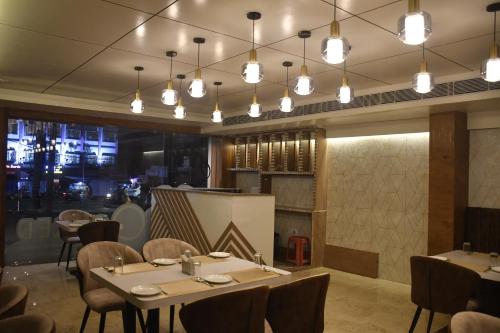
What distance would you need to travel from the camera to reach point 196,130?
861 centimetres

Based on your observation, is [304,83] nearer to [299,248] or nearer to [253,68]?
[253,68]

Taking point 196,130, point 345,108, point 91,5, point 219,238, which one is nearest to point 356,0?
point 91,5

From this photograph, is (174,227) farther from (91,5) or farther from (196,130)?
(91,5)

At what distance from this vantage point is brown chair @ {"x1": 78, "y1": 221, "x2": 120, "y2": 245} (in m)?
5.24

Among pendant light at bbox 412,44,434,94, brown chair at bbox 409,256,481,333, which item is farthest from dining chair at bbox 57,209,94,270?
pendant light at bbox 412,44,434,94

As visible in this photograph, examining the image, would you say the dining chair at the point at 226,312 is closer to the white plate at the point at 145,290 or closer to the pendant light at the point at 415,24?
the white plate at the point at 145,290

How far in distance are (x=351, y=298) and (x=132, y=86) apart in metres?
4.23

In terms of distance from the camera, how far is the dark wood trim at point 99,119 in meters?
6.68

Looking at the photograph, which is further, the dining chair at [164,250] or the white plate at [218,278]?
the dining chair at [164,250]

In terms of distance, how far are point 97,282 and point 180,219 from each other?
3.13m

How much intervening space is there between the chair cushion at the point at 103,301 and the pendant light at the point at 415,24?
2.90m

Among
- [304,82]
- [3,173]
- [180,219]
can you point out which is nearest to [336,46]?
[304,82]

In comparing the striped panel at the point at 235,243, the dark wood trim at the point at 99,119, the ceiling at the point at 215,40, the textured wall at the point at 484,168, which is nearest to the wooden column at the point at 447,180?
the textured wall at the point at 484,168

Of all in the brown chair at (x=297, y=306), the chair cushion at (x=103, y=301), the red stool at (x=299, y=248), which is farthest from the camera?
the red stool at (x=299, y=248)
